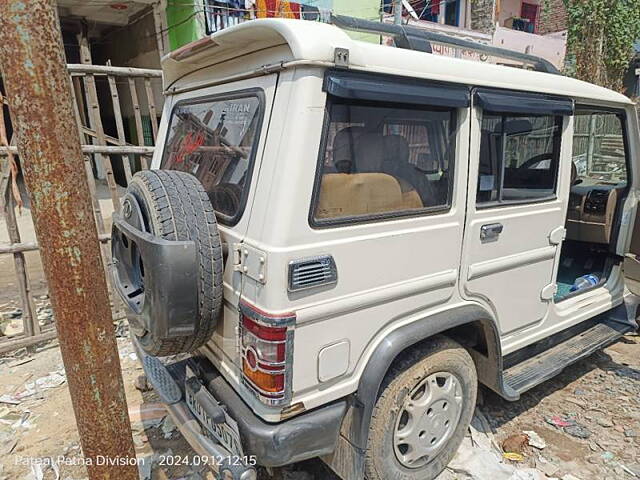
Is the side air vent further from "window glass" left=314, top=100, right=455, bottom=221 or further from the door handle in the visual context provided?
the door handle

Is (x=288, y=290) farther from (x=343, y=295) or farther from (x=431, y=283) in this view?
(x=431, y=283)

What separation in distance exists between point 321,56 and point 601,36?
1211cm

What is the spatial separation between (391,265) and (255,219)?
0.65m

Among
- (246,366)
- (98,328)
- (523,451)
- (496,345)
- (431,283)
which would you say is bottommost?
(523,451)

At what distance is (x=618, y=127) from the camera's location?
3.57m

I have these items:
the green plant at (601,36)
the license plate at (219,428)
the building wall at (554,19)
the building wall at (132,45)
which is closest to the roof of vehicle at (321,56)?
the license plate at (219,428)

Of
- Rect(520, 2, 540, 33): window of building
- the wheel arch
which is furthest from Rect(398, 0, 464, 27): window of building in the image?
the wheel arch

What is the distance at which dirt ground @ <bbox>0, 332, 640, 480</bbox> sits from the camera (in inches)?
101

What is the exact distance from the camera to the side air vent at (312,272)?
1.70 m

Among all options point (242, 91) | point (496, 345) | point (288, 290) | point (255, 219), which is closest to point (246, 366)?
point (288, 290)

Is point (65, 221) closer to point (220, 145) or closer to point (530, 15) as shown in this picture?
point (220, 145)

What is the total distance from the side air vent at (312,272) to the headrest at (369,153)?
456 mm

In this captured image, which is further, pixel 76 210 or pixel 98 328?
pixel 98 328

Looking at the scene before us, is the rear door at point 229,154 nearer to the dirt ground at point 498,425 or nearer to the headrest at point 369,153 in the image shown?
the headrest at point 369,153
